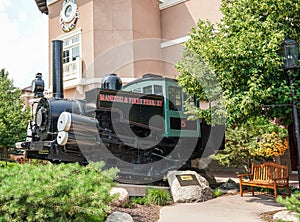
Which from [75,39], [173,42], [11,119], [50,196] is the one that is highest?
[75,39]

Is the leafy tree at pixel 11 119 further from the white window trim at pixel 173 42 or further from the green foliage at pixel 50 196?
the green foliage at pixel 50 196

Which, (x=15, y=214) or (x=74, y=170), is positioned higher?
(x=74, y=170)

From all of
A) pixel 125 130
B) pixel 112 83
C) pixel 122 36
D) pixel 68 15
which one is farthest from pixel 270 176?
pixel 68 15

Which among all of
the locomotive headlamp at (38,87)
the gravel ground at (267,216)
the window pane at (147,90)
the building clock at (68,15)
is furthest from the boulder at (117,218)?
the building clock at (68,15)

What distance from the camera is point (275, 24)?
572 centimetres

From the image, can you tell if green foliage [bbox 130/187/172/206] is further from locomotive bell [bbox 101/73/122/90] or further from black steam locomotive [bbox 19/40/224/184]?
locomotive bell [bbox 101/73/122/90]

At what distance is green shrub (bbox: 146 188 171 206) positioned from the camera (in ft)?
21.6

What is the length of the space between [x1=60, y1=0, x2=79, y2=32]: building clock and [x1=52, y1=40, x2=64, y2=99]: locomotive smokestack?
22.4 feet

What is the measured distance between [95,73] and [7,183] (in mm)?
10880

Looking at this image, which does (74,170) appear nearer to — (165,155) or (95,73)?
(165,155)

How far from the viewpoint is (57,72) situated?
9.03 m

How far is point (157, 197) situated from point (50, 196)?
10.5 ft

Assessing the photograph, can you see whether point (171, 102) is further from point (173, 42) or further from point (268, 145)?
point (173, 42)

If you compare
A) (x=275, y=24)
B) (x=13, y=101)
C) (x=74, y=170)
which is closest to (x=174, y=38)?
(x=13, y=101)
